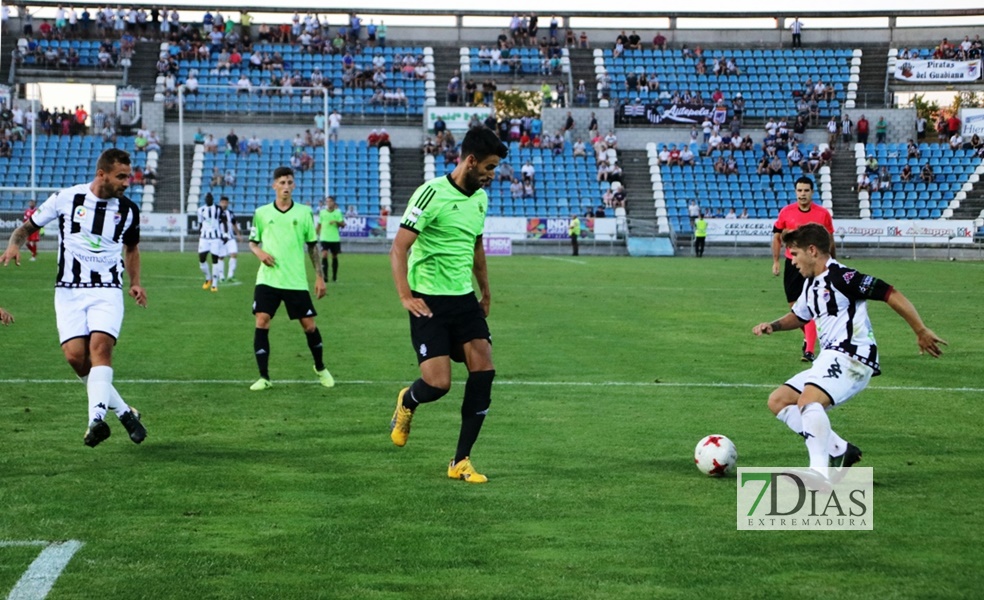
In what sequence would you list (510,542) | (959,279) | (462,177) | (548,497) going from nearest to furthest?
(510,542)
(548,497)
(462,177)
(959,279)

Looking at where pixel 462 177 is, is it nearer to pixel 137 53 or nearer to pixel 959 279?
pixel 959 279

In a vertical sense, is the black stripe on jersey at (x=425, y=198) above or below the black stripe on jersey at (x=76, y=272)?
above

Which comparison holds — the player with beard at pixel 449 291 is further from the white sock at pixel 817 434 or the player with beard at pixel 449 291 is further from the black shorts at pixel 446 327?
the white sock at pixel 817 434

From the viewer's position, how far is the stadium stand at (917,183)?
171 ft

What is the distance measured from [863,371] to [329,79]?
53568 mm

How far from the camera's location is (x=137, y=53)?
59812 mm

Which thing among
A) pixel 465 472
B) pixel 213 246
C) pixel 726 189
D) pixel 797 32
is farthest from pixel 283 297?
pixel 797 32

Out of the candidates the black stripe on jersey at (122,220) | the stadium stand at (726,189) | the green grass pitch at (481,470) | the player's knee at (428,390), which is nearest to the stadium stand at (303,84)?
the stadium stand at (726,189)

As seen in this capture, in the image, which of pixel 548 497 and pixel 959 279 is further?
A: pixel 959 279

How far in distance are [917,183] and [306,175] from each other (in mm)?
27360

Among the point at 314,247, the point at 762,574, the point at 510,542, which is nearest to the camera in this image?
the point at 762,574

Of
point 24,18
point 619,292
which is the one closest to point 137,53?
point 24,18

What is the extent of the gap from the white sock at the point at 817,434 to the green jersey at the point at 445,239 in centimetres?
227

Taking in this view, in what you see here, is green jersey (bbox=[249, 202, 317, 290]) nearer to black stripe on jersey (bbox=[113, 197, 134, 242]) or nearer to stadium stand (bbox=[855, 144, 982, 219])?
black stripe on jersey (bbox=[113, 197, 134, 242])
